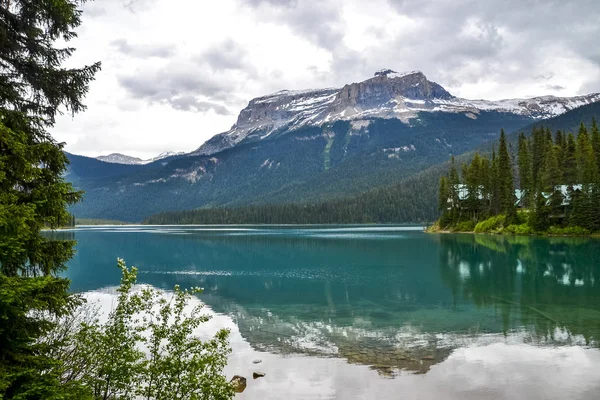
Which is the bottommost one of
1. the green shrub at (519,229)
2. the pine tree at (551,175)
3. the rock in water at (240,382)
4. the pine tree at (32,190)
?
the rock in water at (240,382)

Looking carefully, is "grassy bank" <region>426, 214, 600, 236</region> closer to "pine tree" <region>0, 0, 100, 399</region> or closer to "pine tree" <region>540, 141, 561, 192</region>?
"pine tree" <region>540, 141, 561, 192</region>

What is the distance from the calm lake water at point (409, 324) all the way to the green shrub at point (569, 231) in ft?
92.8

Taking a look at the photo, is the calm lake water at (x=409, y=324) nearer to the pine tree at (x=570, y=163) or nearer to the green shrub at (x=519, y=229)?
the pine tree at (x=570, y=163)

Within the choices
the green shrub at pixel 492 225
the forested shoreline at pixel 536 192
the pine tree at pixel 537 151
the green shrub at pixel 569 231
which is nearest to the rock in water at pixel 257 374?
the forested shoreline at pixel 536 192

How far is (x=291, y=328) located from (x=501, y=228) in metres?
86.2

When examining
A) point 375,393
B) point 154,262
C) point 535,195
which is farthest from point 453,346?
point 535,195

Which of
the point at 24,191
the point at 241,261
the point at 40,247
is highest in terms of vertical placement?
the point at 24,191

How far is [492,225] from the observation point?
103m

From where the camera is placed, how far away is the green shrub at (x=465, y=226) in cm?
11250

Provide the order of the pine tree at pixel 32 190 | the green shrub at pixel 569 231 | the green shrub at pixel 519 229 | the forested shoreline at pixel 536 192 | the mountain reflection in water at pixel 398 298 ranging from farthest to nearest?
the green shrub at pixel 519 229 → the forested shoreline at pixel 536 192 → the green shrub at pixel 569 231 → the mountain reflection in water at pixel 398 298 → the pine tree at pixel 32 190

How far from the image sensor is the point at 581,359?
18359 millimetres

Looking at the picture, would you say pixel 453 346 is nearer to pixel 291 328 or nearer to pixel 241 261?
pixel 291 328

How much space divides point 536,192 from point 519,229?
8.46m

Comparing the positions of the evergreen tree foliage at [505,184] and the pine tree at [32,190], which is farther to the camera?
the evergreen tree foliage at [505,184]
